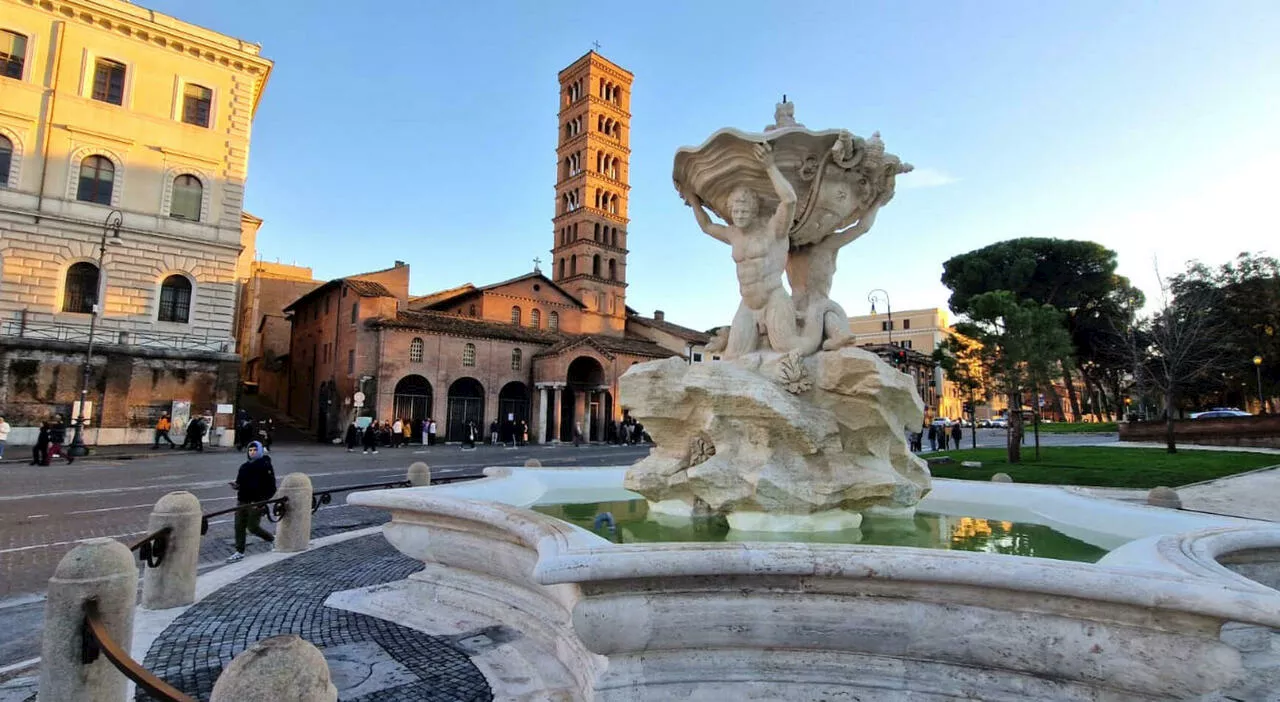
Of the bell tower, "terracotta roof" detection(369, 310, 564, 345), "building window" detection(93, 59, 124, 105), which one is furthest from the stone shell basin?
the bell tower

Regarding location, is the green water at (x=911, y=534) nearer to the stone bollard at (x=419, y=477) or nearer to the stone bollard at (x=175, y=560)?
the stone bollard at (x=175, y=560)

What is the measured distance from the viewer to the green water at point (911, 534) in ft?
14.6

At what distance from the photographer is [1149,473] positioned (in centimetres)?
1521

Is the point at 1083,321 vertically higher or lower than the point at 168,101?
lower

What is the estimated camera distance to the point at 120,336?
25547 mm

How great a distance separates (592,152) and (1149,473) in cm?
4217

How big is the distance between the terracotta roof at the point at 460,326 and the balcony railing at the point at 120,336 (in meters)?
7.43

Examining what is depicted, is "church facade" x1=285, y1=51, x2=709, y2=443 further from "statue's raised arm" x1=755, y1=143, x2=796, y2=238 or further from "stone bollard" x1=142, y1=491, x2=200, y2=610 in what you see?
"stone bollard" x1=142, y1=491, x2=200, y2=610

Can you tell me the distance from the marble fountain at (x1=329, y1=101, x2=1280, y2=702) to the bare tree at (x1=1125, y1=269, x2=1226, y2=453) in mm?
21386

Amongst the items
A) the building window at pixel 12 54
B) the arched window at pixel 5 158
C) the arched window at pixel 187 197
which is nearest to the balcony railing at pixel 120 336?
the arched window at pixel 187 197

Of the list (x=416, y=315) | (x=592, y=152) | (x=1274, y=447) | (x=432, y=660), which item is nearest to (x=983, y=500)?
(x=432, y=660)

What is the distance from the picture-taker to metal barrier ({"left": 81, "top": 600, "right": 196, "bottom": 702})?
206 cm

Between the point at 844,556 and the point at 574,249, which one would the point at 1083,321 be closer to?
the point at 574,249

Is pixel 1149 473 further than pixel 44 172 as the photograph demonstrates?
No
